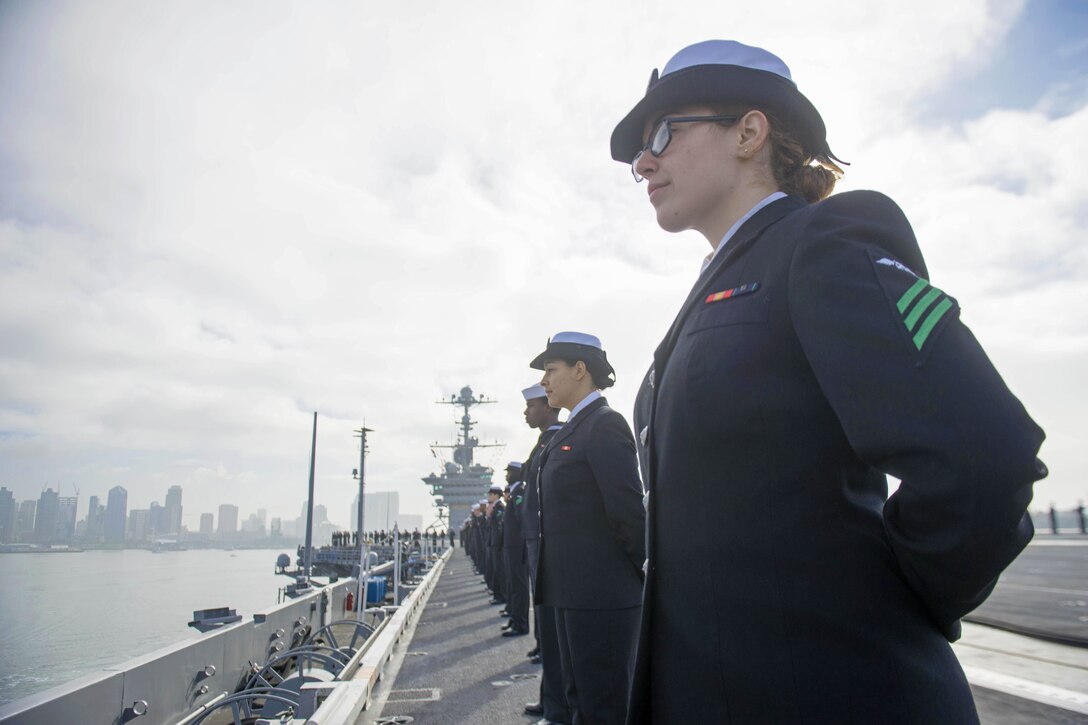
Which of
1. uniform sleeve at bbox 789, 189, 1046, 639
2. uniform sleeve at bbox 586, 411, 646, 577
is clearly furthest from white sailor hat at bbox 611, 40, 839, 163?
uniform sleeve at bbox 586, 411, 646, 577

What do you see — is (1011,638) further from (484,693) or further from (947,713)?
(947,713)

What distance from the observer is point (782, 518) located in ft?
3.46

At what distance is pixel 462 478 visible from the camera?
54.4 metres

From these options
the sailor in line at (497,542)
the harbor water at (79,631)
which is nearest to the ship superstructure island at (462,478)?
the harbor water at (79,631)

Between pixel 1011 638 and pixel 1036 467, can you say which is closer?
pixel 1036 467

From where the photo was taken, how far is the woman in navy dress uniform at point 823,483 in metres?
0.90

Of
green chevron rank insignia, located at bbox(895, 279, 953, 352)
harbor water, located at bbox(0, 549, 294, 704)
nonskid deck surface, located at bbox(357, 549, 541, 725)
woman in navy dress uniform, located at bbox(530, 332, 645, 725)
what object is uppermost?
green chevron rank insignia, located at bbox(895, 279, 953, 352)

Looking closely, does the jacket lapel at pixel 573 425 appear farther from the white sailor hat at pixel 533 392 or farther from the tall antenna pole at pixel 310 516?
the tall antenna pole at pixel 310 516

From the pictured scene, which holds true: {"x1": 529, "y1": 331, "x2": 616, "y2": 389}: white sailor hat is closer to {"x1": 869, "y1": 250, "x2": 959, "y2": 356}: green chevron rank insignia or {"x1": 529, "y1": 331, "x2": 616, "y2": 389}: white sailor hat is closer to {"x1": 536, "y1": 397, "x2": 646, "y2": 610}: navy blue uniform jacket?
{"x1": 536, "y1": 397, "x2": 646, "y2": 610}: navy blue uniform jacket

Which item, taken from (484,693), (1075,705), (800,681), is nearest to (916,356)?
(800,681)

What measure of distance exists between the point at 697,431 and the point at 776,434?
14cm

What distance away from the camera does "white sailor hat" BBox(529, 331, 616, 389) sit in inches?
158

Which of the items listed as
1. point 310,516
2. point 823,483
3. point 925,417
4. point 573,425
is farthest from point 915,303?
point 310,516

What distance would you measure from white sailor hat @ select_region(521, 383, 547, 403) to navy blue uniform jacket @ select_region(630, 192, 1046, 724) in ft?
15.7
